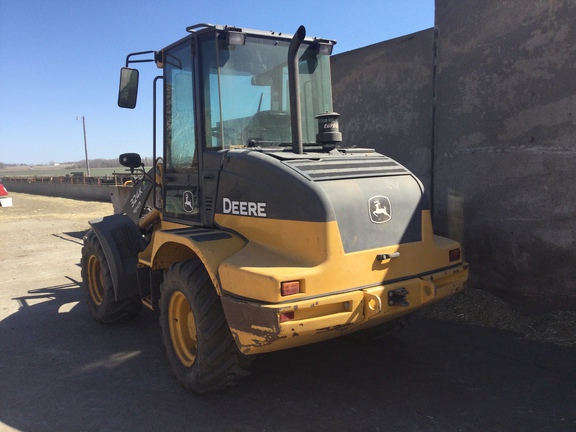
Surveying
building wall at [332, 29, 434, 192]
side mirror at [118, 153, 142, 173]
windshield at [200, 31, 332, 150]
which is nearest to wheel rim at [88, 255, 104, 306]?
side mirror at [118, 153, 142, 173]

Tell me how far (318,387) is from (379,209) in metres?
1.41

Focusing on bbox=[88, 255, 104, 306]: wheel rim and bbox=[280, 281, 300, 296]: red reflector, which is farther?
bbox=[88, 255, 104, 306]: wheel rim

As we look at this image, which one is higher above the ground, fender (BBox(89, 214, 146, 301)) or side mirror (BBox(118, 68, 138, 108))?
side mirror (BBox(118, 68, 138, 108))

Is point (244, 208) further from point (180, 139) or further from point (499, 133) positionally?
point (499, 133)

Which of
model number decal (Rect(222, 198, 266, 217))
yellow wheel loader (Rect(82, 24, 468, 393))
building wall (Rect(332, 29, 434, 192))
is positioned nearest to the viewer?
yellow wheel loader (Rect(82, 24, 468, 393))

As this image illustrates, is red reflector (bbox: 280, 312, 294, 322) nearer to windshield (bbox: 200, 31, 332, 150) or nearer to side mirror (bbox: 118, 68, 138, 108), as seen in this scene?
windshield (bbox: 200, 31, 332, 150)

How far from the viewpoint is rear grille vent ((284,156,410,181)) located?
3.31 meters

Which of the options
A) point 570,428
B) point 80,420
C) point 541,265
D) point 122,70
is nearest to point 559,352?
point 541,265

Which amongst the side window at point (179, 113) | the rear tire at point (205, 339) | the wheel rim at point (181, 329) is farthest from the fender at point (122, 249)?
the rear tire at point (205, 339)

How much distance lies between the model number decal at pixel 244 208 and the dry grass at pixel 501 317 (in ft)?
9.16

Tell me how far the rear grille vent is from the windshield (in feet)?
1.92

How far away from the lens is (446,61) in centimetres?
564

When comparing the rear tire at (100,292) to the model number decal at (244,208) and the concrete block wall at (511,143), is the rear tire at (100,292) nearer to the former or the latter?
the model number decal at (244,208)

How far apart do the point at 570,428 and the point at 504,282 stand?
2.30 meters
